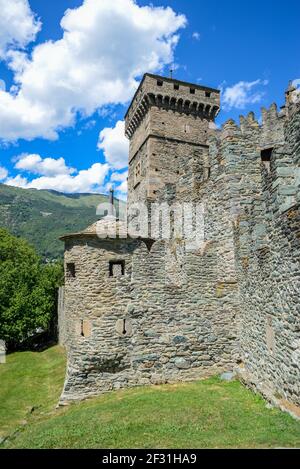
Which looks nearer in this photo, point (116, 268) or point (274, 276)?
point (274, 276)

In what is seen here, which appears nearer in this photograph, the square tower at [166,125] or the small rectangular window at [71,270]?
the small rectangular window at [71,270]

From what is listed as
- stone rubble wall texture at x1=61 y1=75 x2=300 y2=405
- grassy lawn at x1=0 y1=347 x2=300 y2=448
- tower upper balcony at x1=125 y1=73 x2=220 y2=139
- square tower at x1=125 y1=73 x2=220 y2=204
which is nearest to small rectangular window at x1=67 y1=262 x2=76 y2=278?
stone rubble wall texture at x1=61 y1=75 x2=300 y2=405

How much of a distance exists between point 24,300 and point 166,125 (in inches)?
795

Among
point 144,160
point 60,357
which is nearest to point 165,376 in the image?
point 60,357

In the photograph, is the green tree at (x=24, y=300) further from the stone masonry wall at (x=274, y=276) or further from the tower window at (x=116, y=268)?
the stone masonry wall at (x=274, y=276)

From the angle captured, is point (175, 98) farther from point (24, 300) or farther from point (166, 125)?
point (24, 300)

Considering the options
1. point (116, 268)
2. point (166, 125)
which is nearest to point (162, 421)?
point (116, 268)

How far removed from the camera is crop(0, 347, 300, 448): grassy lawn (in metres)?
6.61

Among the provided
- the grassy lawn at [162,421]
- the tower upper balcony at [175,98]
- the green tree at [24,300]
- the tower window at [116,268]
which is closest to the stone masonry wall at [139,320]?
the tower window at [116,268]

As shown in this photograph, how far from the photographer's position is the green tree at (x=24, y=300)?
2425cm

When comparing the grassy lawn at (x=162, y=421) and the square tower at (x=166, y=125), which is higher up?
the square tower at (x=166, y=125)

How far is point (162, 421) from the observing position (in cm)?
774

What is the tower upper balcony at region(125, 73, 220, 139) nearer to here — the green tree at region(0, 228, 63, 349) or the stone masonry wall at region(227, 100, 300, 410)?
the green tree at region(0, 228, 63, 349)

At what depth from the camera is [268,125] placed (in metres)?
16.4
